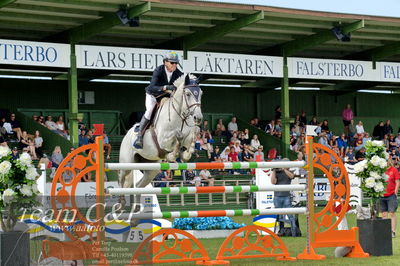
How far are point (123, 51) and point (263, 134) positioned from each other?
23.0ft

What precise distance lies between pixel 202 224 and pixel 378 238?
4.24 m

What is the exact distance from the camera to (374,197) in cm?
1098

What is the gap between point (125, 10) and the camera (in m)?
20.9

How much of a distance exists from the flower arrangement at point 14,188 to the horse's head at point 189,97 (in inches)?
86.9

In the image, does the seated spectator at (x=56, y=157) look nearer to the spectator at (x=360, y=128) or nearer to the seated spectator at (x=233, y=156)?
the seated spectator at (x=233, y=156)

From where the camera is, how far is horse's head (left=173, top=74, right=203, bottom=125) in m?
10.2

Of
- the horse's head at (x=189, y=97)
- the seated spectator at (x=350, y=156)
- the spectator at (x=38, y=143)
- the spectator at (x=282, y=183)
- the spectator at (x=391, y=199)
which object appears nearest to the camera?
the horse's head at (x=189, y=97)

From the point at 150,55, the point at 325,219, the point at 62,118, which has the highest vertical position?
the point at 150,55

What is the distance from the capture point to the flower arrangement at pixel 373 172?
10922 millimetres

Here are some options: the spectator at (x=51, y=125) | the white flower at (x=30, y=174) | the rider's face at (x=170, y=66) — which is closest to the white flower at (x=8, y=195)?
the white flower at (x=30, y=174)

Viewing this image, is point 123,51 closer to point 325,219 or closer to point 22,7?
point 22,7

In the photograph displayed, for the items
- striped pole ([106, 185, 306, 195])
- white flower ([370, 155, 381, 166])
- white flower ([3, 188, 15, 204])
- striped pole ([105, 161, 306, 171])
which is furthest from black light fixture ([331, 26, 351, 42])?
white flower ([3, 188, 15, 204])

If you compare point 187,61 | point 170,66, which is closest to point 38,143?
point 187,61

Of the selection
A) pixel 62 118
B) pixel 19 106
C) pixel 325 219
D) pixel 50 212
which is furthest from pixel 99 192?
pixel 19 106
